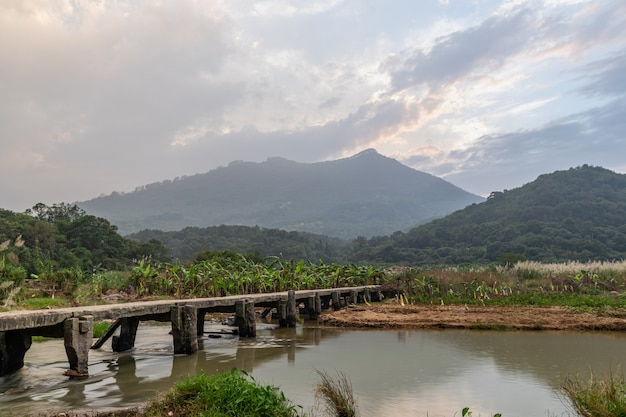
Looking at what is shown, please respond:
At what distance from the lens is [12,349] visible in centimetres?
845

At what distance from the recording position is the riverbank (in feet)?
47.5

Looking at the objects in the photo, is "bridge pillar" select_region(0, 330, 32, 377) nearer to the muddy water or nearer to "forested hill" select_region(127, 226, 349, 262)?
the muddy water

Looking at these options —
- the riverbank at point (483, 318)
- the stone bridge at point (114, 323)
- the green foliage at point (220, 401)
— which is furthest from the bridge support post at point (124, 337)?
the riverbank at point (483, 318)

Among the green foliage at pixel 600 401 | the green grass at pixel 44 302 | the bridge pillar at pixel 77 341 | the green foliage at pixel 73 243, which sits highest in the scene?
the green foliage at pixel 73 243

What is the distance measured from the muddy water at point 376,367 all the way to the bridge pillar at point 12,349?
24cm

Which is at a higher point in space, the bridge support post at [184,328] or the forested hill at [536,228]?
the forested hill at [536,228]

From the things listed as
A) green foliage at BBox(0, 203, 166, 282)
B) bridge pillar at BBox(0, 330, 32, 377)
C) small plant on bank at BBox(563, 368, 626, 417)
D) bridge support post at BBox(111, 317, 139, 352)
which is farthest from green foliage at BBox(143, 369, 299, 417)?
green foliage at BBox(0, 203, 166, 282)

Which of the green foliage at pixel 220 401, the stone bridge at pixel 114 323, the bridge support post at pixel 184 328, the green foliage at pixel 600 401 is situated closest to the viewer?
the green foliage at pixel 600 401

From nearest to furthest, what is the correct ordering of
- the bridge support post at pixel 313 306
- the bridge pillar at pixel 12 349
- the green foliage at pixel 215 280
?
the bridge pillar at pixel 12 349 → the bridge support post at pixel 313 306 → the green foliage at pixel 215 280

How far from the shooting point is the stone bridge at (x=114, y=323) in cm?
754

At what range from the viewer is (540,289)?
69.5 feet

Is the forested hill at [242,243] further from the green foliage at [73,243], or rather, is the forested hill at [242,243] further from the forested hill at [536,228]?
the green foliage at [73,243]

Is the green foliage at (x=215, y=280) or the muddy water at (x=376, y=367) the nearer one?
the muddy water at (x=376, y=367)

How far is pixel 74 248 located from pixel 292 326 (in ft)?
110
